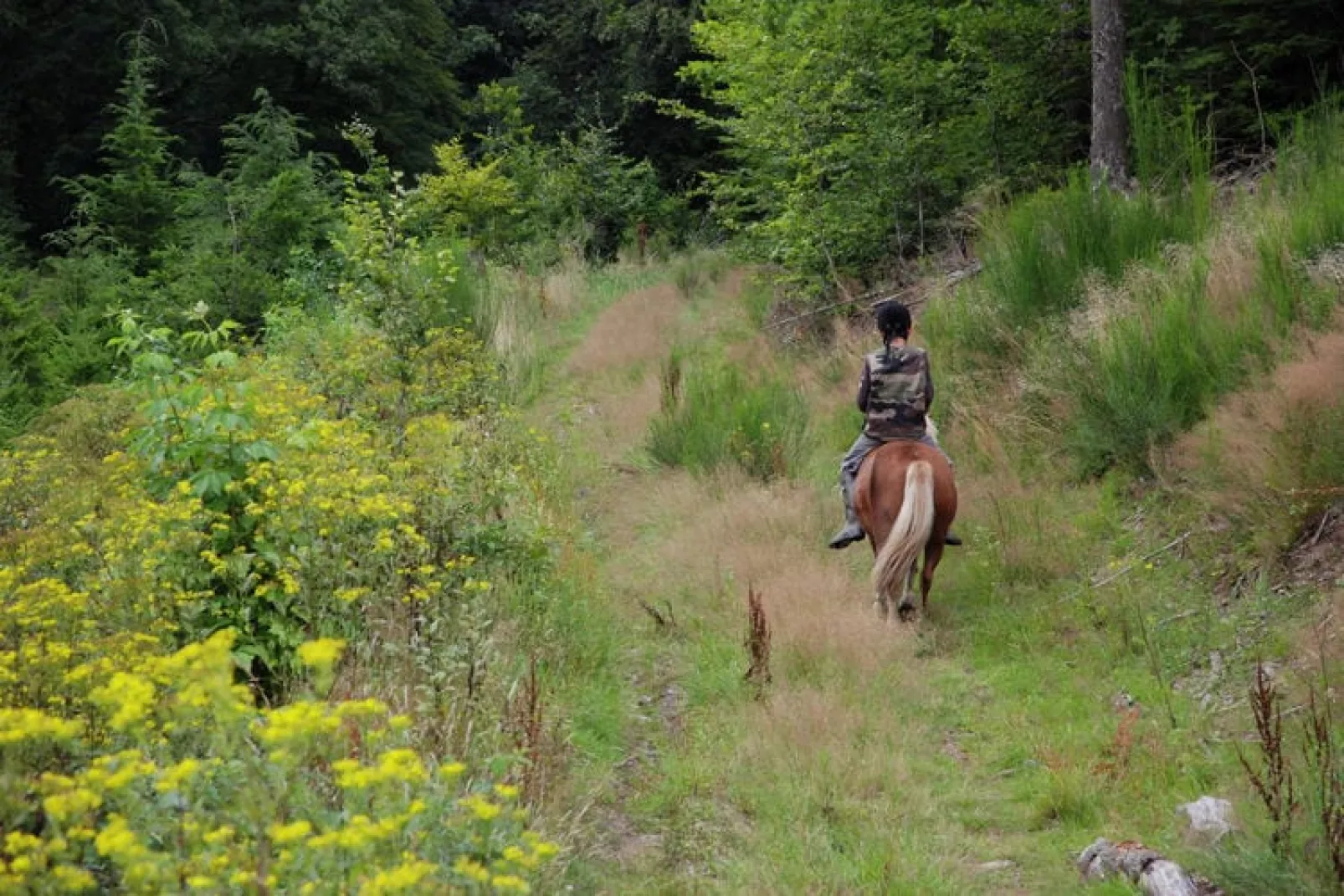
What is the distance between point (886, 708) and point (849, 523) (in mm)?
1750

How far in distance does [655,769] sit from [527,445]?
4019 mm

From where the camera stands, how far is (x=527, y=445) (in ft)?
28.2

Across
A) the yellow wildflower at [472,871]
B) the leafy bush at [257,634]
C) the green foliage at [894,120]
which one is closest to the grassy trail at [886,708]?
the leafy bush at [257,634]

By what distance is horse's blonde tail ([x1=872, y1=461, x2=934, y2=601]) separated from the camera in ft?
20.5

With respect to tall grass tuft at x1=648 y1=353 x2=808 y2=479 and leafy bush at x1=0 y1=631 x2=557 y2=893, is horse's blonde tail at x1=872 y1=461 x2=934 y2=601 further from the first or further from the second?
leafy bush at x1=0 y1=631 x2=557 y2=893

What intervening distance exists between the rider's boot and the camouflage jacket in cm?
32

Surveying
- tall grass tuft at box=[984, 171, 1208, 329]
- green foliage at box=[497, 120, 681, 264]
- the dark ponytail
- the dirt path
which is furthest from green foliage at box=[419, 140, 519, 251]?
the dark ponytail

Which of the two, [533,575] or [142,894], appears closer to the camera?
[142,894]

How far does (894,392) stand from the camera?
685cm

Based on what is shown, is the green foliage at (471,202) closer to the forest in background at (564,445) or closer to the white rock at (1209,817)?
the forest in background at (564,445)

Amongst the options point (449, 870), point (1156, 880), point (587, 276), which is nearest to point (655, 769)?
point (1156, 880)

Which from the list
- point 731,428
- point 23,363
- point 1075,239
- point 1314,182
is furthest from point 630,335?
point 1314,182

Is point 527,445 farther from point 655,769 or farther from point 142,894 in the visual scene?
point 142,894

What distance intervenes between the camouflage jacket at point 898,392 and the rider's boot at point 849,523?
0.32m
